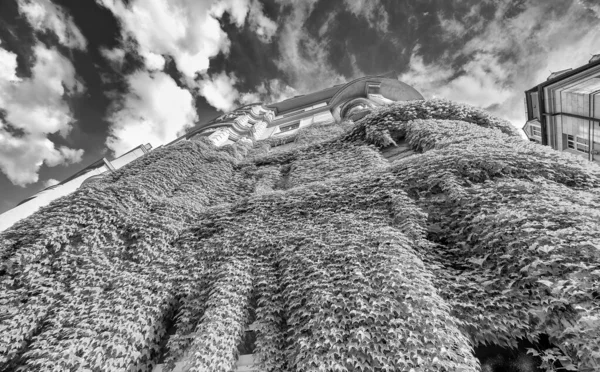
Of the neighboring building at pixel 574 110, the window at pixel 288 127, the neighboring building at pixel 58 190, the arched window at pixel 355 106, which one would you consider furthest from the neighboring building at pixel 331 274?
the window at pixel 288 127

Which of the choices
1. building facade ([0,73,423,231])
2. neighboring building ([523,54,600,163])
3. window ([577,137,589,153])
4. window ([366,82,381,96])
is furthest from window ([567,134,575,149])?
window ([366,82,381,96])

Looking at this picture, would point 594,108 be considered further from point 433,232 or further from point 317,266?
point 317,266

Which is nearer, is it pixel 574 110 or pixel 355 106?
pixel 574 110

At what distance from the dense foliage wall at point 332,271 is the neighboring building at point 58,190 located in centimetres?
627

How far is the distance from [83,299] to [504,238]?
872 cm

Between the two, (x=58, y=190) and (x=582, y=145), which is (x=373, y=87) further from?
(x=58, y=190)

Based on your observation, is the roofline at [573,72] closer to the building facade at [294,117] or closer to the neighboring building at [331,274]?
the neighboring building at [331,274]

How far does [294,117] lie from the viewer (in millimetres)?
33062

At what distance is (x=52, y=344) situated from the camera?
502 centimetres

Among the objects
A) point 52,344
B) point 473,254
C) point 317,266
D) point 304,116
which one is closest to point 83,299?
point 52,344

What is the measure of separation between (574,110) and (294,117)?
24.6 m

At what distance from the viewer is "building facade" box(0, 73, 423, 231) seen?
75.6ft

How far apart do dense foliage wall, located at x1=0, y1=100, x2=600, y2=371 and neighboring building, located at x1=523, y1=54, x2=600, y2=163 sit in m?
8.60

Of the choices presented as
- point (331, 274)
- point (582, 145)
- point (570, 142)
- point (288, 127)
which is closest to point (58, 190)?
point (288, 127)
